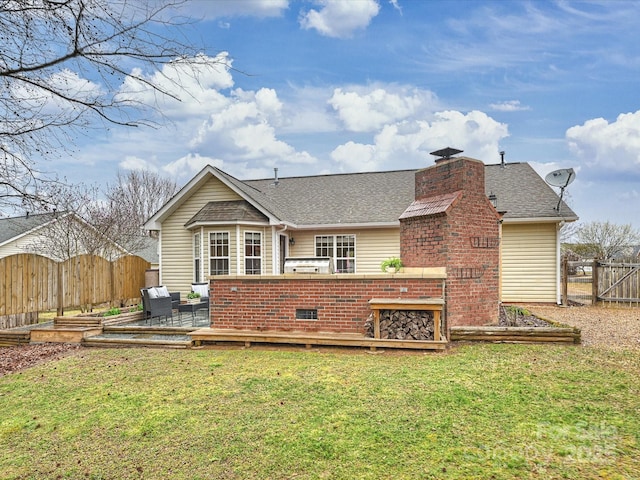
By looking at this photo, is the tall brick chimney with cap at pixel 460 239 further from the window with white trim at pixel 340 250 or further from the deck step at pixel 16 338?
the deck step at pixel 16 338

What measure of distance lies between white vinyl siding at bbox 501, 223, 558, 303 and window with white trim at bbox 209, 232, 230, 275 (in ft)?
32.8

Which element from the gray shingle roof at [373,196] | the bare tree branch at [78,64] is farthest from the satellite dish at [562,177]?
the bare tree branch at [78,64]

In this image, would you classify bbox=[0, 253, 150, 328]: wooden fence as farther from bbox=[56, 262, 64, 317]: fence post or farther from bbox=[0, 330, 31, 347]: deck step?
bbox=[0, 330, 31, 347]: deck step

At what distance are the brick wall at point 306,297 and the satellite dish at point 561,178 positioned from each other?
8.49m

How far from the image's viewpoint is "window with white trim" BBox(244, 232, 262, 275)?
1262 cm

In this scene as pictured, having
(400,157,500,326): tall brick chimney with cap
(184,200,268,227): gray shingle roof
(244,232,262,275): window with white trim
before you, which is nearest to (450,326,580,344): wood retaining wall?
(400,157,500,326): tall brick chimney with cap

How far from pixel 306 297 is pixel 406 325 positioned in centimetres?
208

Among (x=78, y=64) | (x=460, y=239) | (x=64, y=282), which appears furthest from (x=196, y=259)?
(x=78, y=64)

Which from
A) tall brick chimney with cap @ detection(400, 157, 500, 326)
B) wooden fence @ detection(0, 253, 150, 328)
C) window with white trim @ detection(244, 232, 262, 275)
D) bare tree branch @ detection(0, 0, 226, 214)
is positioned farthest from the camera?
window with white trim @ detection(244, 232, 262, 275)

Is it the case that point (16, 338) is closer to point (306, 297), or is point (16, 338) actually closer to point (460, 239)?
point (306, 297)

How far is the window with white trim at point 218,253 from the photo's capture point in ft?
41.0

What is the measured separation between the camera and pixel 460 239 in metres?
7.71

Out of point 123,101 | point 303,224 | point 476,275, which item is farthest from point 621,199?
point 123,101

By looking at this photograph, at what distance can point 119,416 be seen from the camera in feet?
14.0
